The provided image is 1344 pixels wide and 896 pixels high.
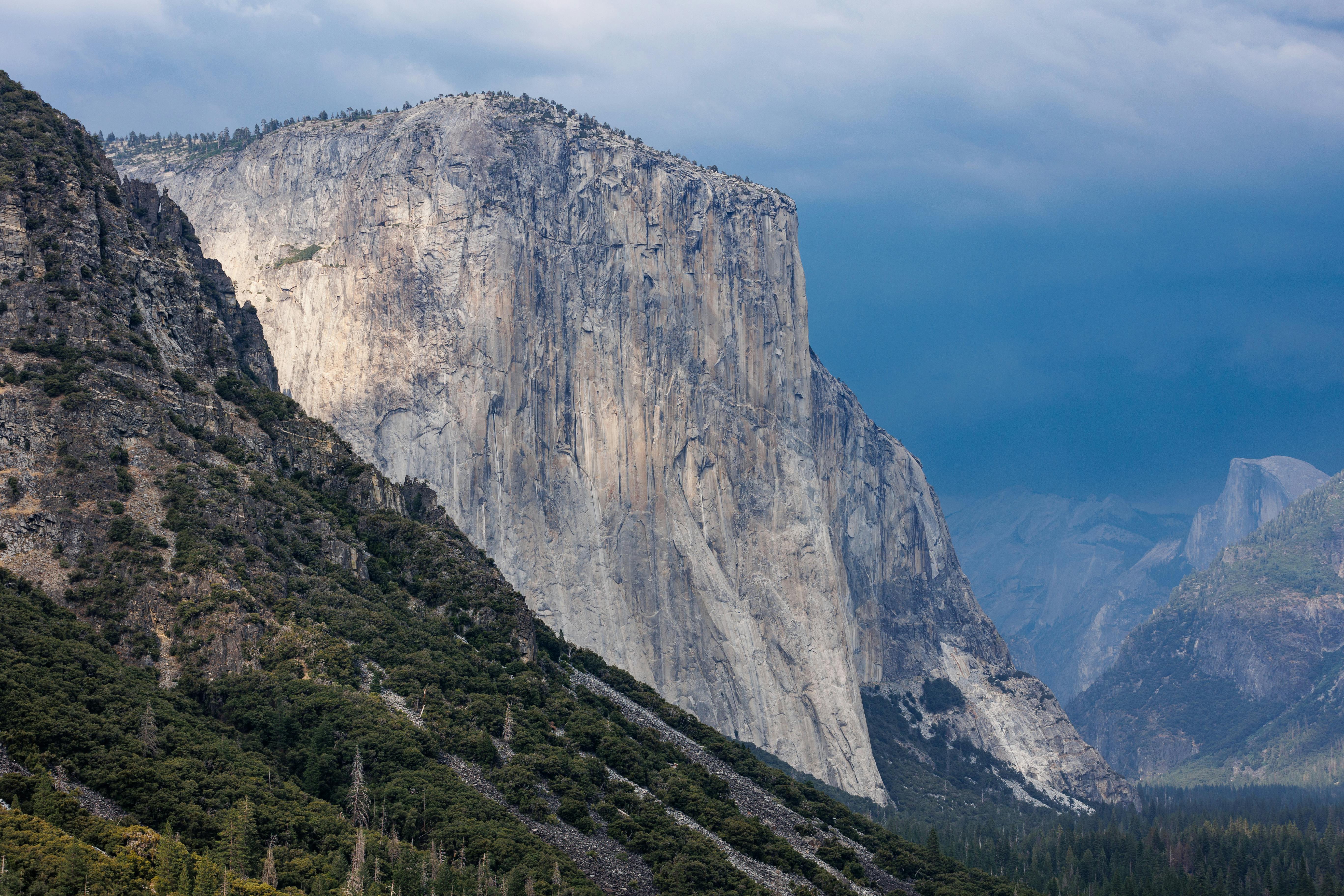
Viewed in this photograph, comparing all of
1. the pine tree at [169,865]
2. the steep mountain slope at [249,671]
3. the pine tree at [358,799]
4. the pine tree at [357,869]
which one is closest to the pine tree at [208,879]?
the steep mountain slope at [249,671]

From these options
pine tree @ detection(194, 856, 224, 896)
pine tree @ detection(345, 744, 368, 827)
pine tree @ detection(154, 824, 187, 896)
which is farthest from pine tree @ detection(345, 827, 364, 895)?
pine tree @ detection(154, 824, 187, 896)

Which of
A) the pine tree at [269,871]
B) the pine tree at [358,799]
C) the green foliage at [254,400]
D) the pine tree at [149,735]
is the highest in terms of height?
the green foliage at [254,400]

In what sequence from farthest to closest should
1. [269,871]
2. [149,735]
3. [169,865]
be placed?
[149,735]
[269,871]
[169,865]

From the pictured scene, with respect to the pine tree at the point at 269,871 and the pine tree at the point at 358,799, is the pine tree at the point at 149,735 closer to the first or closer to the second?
the pine tree at the point at 269,871

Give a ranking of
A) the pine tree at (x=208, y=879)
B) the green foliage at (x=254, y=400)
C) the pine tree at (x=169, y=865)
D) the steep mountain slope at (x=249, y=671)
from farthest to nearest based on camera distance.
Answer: the green foliage at (x=254, y=400)
the steep mountain slope at (x=249, y=671)
the pine tree at (x=208, y=879)
the pine tree at (x=169, y=865)

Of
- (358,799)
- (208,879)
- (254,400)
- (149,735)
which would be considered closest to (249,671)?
(358,799)

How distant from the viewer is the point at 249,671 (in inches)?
4309

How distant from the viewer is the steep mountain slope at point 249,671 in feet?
282

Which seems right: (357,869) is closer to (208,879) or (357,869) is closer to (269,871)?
(269,871)

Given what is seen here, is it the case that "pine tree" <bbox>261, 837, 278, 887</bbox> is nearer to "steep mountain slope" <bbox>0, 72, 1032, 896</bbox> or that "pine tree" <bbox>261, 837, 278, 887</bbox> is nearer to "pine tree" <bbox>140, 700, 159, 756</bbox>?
"steep mountain slope" <bbox>0, 72, 1032, 896</bbox>

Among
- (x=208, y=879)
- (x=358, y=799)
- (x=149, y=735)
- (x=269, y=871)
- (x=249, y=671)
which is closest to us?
(x=208, y=879)

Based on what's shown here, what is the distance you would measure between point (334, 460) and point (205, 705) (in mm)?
47359

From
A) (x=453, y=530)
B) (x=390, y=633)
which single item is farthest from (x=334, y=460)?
(x=390, y=633)

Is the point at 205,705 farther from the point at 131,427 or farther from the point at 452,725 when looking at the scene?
the point at 131,427
